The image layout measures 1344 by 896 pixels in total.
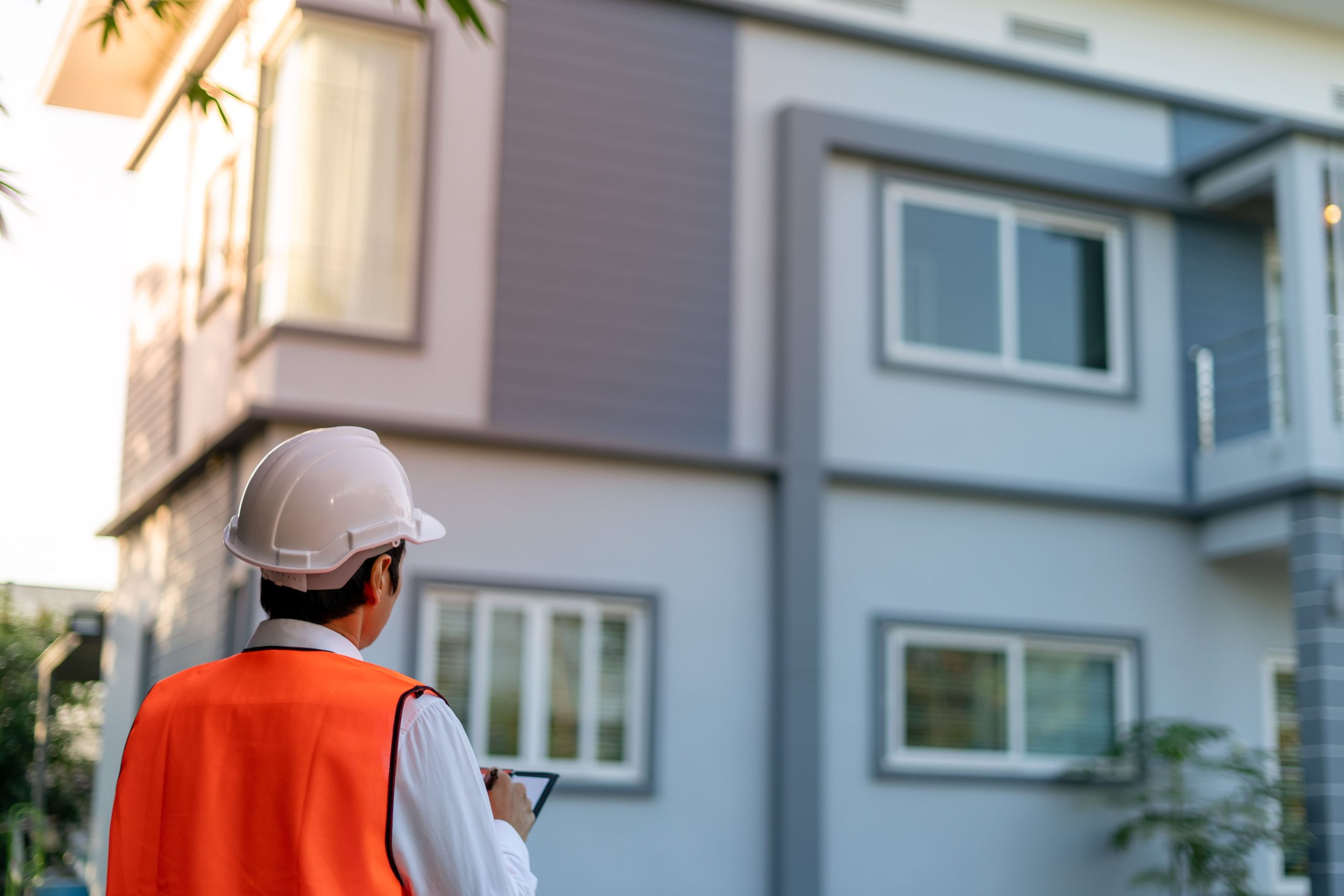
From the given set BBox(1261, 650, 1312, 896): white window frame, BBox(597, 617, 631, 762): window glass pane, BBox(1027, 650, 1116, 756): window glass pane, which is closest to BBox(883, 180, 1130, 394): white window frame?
Answer: BBox(1027, 650, 1116, 756): window glass pane

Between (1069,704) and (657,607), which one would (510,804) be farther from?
(1069,704)

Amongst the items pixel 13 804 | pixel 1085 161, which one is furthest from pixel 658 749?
pixel 13 804

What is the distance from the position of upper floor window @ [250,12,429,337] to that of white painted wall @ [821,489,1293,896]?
2.90 metres

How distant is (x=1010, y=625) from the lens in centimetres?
962

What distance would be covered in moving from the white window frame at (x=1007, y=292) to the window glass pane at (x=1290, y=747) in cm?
223

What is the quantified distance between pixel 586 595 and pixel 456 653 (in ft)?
2.54

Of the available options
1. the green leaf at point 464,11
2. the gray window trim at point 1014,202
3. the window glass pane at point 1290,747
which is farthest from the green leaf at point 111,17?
the window glass pane at point 1290,747

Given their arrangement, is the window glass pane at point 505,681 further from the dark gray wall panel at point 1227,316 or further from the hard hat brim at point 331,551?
the hard hat brim at point 331,551

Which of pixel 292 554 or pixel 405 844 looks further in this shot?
pixel 292 554

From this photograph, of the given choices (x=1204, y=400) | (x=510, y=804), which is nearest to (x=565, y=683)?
(x=1204, y=400)

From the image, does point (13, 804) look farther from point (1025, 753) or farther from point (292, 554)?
point (292, 554)

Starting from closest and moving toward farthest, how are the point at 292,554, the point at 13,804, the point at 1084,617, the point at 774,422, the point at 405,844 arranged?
the point at 405,844 → the point at 292,554 → the point at 774,422 → the point at 1084,617 → the point at 13,804

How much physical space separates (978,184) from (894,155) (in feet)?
2.22

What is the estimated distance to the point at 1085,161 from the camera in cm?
1027
